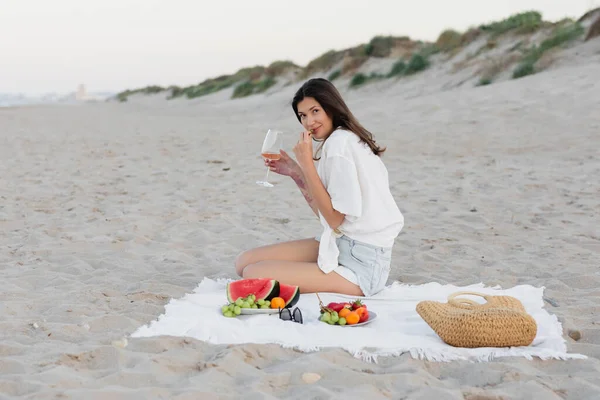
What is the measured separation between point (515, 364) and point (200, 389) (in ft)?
4.95

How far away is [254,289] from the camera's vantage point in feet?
14.1

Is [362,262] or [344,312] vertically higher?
[362,262]

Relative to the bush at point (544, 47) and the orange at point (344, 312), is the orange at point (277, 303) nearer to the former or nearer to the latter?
the orange at point (344, 312)

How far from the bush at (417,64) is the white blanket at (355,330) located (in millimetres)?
18716

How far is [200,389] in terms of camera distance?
297 cm

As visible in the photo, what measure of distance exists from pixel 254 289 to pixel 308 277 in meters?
0.37

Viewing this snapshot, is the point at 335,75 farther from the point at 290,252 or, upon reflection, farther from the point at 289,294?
the point at 289,294

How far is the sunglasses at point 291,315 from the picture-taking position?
4000 mm

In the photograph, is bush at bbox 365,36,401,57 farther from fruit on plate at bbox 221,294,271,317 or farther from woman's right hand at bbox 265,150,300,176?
fruit on plate at bbox 221,294,271,317

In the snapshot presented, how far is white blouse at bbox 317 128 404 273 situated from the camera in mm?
4137

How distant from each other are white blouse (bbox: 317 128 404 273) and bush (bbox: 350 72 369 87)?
20.7 m

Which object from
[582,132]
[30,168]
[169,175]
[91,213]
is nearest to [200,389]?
[91,213]

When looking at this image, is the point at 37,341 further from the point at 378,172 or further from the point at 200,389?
the point at 378,172

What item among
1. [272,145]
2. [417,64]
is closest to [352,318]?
[272,145]
